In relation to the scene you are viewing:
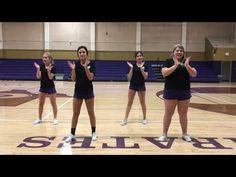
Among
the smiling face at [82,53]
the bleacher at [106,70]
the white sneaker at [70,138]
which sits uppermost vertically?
the smiling face at [82,53]

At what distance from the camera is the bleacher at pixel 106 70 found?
24984 millimetres

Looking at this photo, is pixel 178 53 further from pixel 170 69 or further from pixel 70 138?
pixel 70 138

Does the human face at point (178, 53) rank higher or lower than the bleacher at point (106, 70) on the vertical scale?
higher

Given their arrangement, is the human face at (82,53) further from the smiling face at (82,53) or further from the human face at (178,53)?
the human face at (178,53)

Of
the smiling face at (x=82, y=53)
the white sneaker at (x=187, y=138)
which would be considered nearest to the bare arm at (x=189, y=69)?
the white sneaker at (x=187, y=138)

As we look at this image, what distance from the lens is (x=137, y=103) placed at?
13047 millimetres

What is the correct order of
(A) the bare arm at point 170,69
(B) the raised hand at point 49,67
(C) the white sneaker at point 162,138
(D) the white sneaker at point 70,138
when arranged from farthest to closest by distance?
(B) the raised hand at point 49,67 < (C) the white sneaker at point 162,138 < (D) the white sneaker at point 70,138 < (A) the bare arm at point 170,69

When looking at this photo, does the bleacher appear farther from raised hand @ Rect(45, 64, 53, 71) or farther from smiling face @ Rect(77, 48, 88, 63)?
smiling face @ Rect(77, 48, 88, 63)

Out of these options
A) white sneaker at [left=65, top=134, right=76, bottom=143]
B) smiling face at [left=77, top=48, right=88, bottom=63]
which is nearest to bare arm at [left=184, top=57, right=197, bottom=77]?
smiling face at [left=77, top=48, right=88, bottom=63]

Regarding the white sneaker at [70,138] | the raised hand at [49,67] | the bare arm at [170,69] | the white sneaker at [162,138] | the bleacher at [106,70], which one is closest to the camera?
the bare arm at [170,69]
